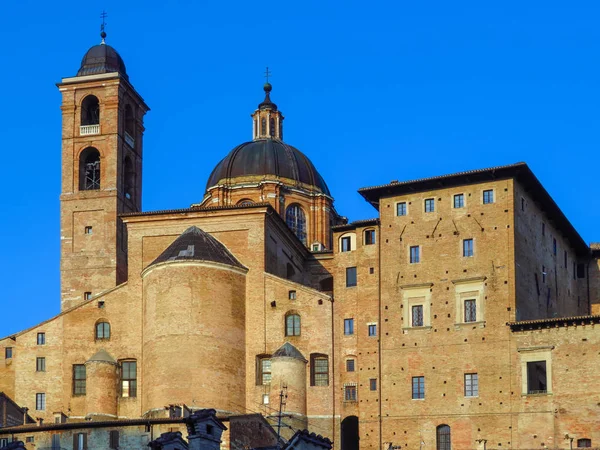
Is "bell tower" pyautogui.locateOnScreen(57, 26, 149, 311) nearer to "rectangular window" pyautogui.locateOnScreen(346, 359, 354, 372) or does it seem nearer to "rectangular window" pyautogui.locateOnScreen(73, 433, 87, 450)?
"rectangular window" pyautogui.locateOnScreen(346, 359, 354, 372)

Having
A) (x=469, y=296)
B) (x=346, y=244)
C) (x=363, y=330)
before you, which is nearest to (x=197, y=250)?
(x=346, y=244)

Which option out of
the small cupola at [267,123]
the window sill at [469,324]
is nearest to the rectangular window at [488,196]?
the window sill at [469,324]

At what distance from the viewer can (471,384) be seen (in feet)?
198

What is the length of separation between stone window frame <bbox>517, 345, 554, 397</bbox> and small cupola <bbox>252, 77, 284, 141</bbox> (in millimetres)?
33009

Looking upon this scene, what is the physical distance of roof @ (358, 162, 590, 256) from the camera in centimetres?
6172

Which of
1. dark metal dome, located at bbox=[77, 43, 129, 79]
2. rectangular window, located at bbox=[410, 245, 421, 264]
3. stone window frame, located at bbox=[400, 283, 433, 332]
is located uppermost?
dark metal dome, located at bbox=[77, 43, 129, 79]

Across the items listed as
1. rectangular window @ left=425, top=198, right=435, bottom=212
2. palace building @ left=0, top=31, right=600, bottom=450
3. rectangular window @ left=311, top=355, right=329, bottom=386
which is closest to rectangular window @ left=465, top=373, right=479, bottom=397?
palace building @ left=0, top=31, right=600, bottom=450

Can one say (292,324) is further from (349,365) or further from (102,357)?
(102,357)

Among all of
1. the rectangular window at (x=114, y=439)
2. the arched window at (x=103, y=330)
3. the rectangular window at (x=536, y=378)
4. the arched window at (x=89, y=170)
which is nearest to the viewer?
the rectangular window at (x=114, y=439)

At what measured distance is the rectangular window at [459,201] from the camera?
62.7m

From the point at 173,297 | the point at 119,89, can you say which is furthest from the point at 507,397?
the point at 119,89

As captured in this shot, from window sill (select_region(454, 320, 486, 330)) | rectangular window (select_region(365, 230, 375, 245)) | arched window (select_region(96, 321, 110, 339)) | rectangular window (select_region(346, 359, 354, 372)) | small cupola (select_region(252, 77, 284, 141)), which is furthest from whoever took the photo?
small cupola (select_region(252, 77, 284, 141))

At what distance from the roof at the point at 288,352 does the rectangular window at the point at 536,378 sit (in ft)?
32.0

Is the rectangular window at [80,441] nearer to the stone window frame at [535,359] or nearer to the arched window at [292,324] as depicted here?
the arched window at [292,324]
